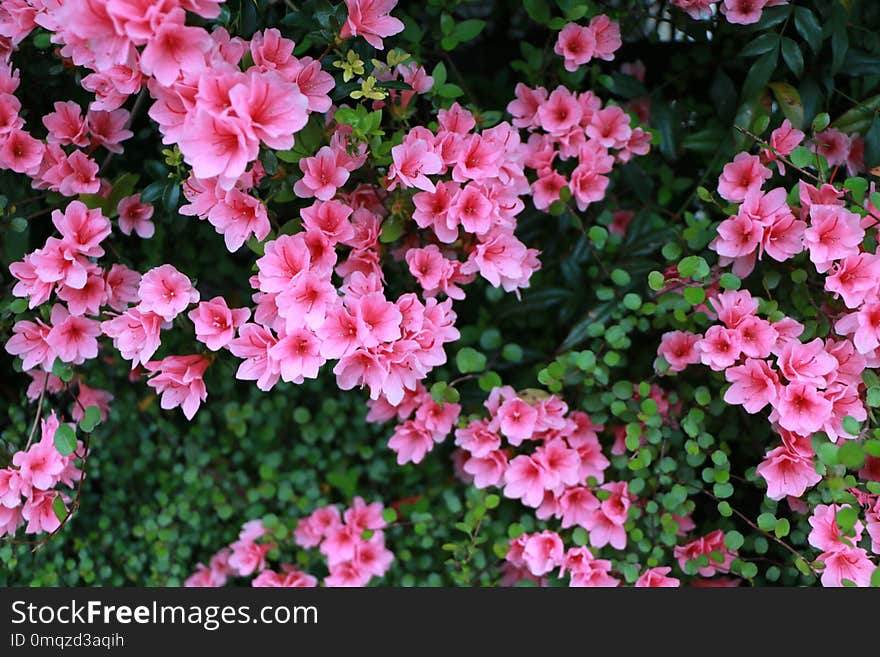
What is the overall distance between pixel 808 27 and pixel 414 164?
0.69 meters

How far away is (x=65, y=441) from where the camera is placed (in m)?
1.14

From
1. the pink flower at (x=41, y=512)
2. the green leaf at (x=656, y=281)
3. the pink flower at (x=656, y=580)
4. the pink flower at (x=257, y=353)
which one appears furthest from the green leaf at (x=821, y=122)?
the pink flower at (x=41, y=512)

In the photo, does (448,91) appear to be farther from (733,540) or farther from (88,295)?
(733,540)

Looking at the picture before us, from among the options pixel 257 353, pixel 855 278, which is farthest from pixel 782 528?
pixel 257 353

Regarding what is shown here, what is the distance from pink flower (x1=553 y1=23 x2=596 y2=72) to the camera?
4.02 feet

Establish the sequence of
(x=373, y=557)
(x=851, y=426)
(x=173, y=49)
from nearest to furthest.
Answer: (x=173, y=49), (x=851, y=426), (x=373, y=557)

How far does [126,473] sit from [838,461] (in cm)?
131

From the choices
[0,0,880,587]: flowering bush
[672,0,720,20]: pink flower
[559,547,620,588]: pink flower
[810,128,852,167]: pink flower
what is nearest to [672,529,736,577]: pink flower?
[0,0,880,587]: flowering bush

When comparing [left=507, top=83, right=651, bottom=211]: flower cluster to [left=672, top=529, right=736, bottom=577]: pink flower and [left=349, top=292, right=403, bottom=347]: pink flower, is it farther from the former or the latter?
[left=672, top=529, right=736, bottom=577]: pink flower

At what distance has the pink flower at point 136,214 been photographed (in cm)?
118

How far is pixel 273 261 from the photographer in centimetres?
100

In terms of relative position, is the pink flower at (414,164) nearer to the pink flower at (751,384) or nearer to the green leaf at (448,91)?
the green leaf at (448,91)

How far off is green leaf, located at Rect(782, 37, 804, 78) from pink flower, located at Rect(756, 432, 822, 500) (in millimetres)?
590

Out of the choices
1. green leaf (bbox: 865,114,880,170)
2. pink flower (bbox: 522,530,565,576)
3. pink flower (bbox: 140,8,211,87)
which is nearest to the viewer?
pink flower (bbox: 140,8,211,87)
